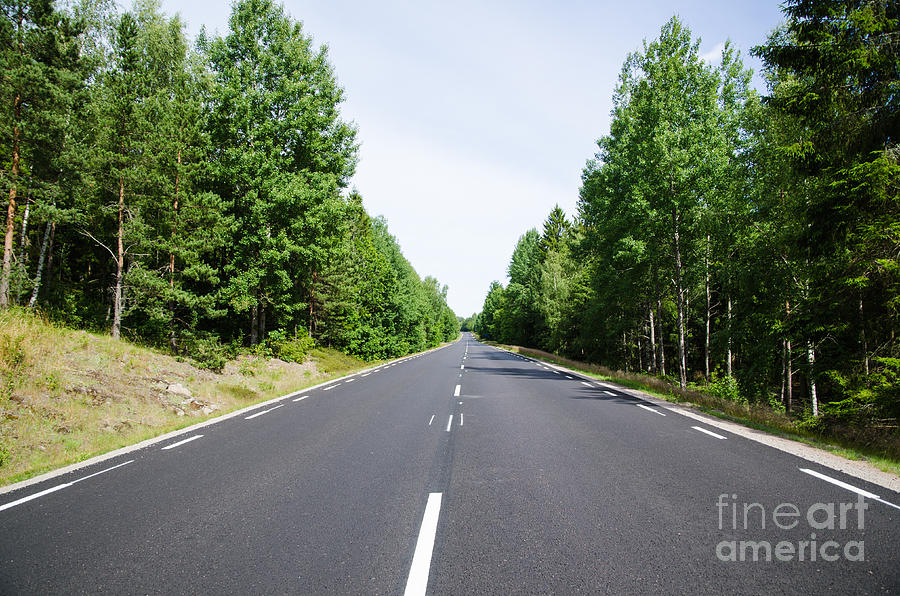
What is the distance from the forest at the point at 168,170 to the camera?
555 inches

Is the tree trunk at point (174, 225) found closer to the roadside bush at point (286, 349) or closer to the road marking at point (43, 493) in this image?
the roadside bush at point (286, 349)

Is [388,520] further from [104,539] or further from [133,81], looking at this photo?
[133,81]

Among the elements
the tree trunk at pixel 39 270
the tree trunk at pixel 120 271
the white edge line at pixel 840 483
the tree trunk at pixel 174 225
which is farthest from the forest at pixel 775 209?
the tree trunk at pixel 39 270

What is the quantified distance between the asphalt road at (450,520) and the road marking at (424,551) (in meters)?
0.02

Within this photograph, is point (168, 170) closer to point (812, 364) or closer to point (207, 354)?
point (207, 354)

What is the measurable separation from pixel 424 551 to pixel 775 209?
61.6 feet

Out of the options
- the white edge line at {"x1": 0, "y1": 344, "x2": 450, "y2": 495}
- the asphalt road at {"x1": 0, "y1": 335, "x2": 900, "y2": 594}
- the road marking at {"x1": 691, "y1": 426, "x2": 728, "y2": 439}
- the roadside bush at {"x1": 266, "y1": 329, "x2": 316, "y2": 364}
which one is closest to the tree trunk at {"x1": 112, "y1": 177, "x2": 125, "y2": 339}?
the roadside bush at {"x1": 266, "y1": 329, "x2": 316, "y2": 364}

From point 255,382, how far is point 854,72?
19.7m

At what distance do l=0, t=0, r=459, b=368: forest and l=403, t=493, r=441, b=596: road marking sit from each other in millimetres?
13507

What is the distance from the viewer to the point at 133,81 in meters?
14.2

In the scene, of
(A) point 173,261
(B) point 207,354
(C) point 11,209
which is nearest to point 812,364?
(B) point 207,354

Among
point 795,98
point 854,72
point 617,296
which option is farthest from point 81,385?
point 617,296

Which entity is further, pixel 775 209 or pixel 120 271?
pixel 775 209

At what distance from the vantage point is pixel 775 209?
15.7m
